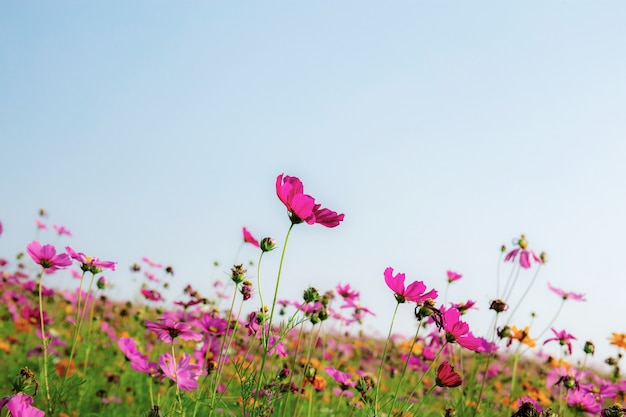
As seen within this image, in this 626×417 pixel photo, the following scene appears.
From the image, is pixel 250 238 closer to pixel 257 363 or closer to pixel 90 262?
pixel 90 262

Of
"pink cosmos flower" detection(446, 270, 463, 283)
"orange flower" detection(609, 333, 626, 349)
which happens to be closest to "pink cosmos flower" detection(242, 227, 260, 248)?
"pink cosmos flower" detection(446, 270, 463, 283)

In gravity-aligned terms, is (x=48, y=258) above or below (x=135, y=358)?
above

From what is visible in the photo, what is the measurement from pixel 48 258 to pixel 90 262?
13 centimetres

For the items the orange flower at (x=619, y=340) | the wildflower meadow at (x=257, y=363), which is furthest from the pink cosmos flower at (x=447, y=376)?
the orange flower at (x=619, y=340)

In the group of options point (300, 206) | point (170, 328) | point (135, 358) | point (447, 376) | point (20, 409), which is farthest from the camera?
point (135, 358)

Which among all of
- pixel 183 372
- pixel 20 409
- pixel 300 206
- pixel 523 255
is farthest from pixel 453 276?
pixel 20 409

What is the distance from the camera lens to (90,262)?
1829mm

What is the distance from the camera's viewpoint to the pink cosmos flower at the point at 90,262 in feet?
5.64

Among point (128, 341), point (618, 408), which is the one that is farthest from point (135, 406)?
point (618, 408)

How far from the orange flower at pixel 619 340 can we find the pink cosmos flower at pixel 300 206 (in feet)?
8.44

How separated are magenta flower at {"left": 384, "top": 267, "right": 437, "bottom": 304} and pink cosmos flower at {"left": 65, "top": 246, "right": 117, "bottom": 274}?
0.96 metres

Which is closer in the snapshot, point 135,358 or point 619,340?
point 135,358

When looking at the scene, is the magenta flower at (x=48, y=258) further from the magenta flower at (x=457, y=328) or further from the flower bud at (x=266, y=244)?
the magenta flower at (x=457, y=328)

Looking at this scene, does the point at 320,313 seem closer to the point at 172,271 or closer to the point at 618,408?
the point at 618,408
